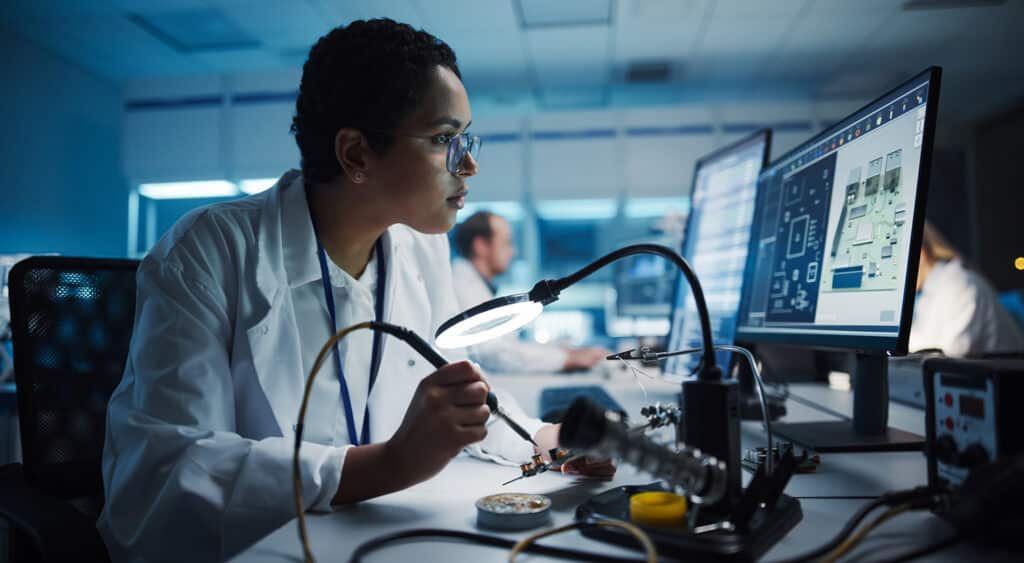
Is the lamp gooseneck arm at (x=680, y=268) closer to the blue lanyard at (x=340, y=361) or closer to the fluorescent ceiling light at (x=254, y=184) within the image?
the blue lanyard at (x=340, y=361)

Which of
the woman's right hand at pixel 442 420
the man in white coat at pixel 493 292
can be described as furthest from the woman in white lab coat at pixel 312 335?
the man in white coat at pixel 493 292

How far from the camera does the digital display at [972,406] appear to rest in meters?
0.58

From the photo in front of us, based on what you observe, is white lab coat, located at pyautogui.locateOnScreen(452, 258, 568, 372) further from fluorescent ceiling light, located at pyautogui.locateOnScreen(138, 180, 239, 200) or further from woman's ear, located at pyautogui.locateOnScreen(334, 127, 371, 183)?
fluorescent ceiling light, located at pyautogui.locateOnScreen(138, 180, 239, 200)

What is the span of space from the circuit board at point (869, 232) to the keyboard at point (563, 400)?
499mm

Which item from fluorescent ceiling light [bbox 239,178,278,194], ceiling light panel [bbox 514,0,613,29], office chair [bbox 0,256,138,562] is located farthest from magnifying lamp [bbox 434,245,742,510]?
fluorescent ceiling light [bbox 239,178,278,194]

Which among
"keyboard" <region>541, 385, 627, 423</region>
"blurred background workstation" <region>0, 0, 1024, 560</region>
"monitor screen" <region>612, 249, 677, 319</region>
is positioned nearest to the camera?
"blurred background workstation" <region>0, 0, 1024, 560</region>

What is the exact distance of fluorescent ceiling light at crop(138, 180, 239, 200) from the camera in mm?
5215

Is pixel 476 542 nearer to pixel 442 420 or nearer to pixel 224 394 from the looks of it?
pixel 442 420

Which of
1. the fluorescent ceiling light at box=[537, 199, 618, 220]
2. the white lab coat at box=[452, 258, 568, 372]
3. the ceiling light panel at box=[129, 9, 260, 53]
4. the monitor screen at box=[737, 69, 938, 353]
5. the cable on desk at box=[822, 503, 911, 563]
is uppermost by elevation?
the ceiling light panel at box=[129, 9, 260, 53]

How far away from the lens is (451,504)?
2.35ft

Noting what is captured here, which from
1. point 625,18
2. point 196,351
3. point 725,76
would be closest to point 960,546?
point 196,351

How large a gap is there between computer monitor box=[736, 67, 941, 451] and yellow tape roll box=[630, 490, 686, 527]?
16.2 inches

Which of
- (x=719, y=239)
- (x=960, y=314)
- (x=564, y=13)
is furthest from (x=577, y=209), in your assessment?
(x=719, y=239)

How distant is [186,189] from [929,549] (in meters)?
5.93
